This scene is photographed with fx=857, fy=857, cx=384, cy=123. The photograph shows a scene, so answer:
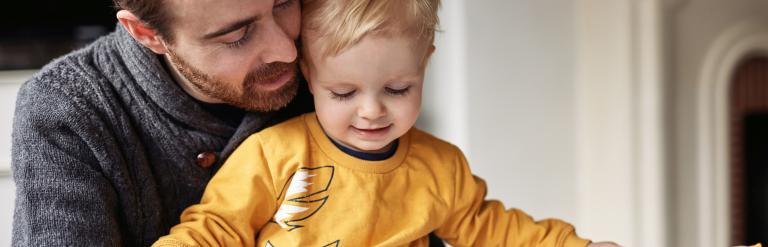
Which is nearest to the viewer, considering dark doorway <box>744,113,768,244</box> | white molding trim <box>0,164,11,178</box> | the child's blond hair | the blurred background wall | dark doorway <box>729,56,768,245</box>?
the child's blond hair

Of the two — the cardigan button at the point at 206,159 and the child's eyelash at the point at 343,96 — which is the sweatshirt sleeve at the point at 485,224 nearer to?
the child's eyelash at the point at 343,96

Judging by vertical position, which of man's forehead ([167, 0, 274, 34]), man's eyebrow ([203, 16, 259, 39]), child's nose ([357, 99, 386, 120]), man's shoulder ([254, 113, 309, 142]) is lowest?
man's shoulder ([254, 113, 309, 142])

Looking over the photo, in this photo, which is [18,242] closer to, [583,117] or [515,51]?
[515,51]

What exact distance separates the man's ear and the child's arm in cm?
18

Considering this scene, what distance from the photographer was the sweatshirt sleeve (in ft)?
3.69

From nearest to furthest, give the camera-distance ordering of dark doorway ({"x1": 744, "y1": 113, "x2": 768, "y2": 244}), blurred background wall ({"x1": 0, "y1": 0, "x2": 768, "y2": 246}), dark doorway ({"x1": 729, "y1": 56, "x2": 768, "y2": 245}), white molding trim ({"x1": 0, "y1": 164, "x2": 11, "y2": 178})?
blurred background wall ({"x1": 0, "y1": 0, "x2": 768, "y2": 246})
white molding trim ({"x1": 0, "y1": 164, "x2": 11, "y2": 178})
dark doorway ({"x1": 729, "y1": 56, "x2": 768, "y2": 245})
dark doorway ({"x1": 744, "y1": 113, "x2": 768, "y2": 244})

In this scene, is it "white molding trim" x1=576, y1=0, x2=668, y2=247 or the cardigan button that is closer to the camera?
the cardigan button

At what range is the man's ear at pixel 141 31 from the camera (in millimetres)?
1079

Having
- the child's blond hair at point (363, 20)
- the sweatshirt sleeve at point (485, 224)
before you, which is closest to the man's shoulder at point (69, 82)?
the child's blond hair at point (363, 20)

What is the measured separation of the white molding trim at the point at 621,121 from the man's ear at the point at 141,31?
61.8 inches

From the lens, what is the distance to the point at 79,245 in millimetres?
1016

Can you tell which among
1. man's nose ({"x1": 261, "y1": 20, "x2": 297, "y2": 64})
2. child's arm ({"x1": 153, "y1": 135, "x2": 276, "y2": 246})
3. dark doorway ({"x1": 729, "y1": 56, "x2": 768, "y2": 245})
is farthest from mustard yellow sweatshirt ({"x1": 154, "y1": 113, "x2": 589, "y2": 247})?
dark doorway ({"x1": 729, "y1": 56, "x2": 768, "y2": 245})

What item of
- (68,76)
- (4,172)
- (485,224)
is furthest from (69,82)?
(4,172)

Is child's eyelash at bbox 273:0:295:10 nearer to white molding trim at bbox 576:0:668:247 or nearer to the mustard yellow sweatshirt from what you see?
the mustard yellow sweatshirt
